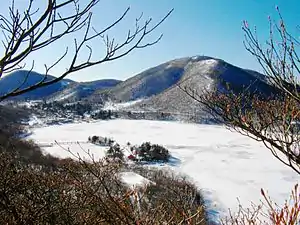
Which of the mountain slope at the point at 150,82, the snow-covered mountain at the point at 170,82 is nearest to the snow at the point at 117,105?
the snow-covered mountain at the point at 170,82

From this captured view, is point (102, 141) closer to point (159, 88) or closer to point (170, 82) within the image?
point (159, 88)

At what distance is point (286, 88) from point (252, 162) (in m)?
49.6

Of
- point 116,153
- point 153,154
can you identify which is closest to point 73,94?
point 153,154

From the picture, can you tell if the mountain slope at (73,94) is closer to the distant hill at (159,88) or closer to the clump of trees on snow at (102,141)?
the distant hill at (159,88)

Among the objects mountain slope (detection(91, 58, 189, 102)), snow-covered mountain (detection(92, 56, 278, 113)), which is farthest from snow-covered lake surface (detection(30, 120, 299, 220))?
mountain slope (detection(91, 58, 189, 102))

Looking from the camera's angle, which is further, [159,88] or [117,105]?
[159,88]

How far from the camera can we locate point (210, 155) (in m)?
54.8

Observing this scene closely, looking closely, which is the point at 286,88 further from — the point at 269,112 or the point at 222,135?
the point at 222,135

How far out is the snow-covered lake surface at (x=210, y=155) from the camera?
35250mm

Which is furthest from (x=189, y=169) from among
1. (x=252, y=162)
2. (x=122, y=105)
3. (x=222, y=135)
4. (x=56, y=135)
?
(x=122, y=105)

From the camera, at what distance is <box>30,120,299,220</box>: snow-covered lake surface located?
3525 cm

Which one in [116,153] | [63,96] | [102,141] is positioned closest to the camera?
[116,153]

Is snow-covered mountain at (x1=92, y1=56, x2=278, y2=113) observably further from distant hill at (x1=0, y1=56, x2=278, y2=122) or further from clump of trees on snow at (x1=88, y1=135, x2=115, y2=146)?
clump of trees on snow at (x1=88, y1=135, x2=115, y2=146)

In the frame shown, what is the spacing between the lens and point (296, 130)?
12.2ft
